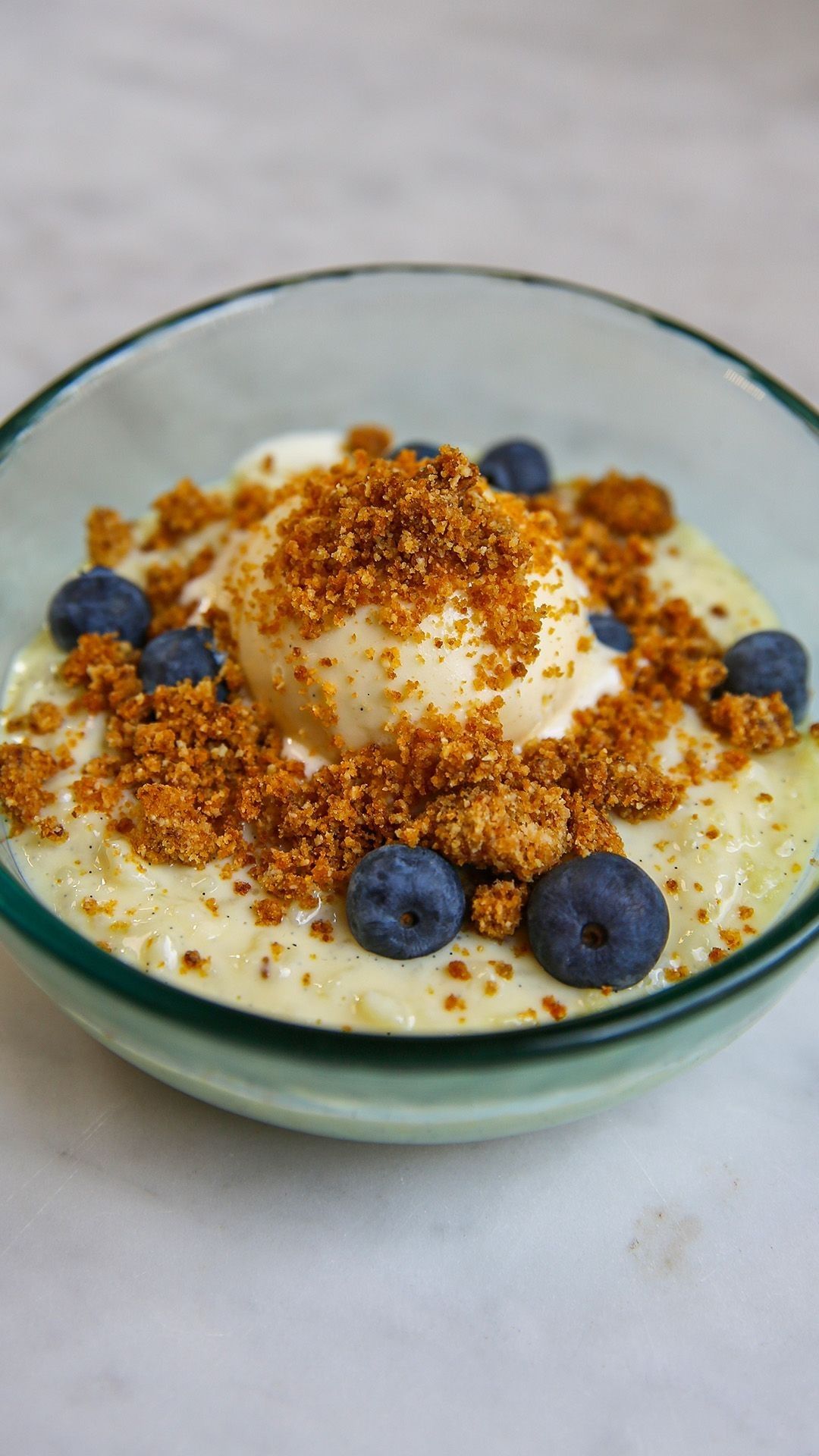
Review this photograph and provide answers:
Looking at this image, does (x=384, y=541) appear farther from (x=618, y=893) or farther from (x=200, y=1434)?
(x=200, y=1434)

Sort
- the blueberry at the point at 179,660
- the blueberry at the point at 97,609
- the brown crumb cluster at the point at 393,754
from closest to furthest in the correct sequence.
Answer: the brown crumb cluster at the point at 393,754
the blueberry at the point at 179,660
the blueberry at the point at 97,609

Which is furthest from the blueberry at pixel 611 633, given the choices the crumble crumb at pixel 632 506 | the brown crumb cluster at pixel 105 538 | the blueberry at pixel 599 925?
the brown crumb cluster at pixel 105 538

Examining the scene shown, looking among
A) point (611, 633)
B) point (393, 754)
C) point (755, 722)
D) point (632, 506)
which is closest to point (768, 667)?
point (755, 722)

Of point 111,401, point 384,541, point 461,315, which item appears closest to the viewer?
point 384,541

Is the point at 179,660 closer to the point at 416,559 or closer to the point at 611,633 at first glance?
the point at 416,559

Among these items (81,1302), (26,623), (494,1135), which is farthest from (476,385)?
(81,1302)

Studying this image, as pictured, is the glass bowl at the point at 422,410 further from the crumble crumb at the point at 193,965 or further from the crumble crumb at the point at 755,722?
the crumble crumb at the point at 755,722

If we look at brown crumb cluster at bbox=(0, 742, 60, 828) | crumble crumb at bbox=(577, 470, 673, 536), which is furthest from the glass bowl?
crumble crumb at bbox=(577, 470, 673, 536)
